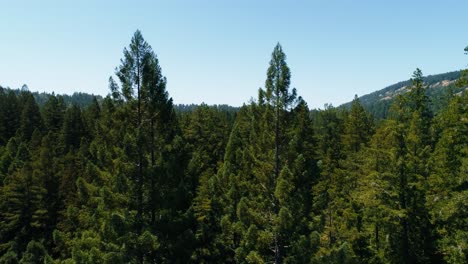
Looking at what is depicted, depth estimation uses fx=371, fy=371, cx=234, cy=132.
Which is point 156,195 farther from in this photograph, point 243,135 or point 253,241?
point 243,135

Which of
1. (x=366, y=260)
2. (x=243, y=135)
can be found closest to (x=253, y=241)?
(x=366, y=260)

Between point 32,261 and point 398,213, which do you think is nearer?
point 398,213

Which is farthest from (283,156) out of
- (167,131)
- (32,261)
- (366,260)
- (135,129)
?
(32,261)

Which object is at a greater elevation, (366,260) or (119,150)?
(119,150)

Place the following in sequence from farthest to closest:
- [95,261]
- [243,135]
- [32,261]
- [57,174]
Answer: [243,135], [57,174], [32,261], [95,261]

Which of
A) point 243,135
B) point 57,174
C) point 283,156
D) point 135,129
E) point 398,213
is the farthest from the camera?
point 243,135

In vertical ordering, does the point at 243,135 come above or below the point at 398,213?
above

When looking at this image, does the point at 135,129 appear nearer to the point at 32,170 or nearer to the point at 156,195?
the point at 156,195

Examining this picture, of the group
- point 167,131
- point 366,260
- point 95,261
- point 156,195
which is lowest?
point 366,260

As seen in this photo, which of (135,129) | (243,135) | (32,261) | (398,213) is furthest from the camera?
(243,135)

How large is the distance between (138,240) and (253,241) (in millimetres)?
5276

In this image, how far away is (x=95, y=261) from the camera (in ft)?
51.7

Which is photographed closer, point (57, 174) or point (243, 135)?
point (57, 174)

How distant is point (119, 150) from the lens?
1669 cm
